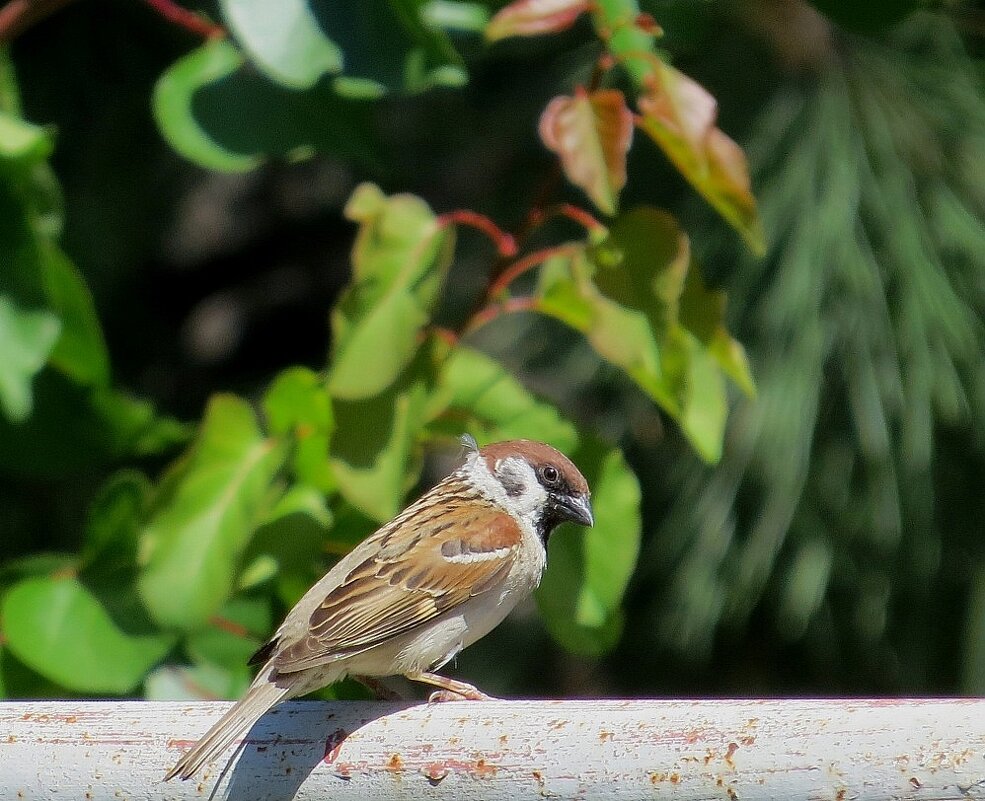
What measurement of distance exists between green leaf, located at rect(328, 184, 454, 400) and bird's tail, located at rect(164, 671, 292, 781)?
1.35ft

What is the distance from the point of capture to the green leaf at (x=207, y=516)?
5.93ft

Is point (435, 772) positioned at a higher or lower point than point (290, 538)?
higher

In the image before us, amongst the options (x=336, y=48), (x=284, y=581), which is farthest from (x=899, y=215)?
(x=284, y=581)

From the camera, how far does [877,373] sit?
2.44 meters

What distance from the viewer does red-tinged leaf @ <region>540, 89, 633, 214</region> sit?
5.57ft

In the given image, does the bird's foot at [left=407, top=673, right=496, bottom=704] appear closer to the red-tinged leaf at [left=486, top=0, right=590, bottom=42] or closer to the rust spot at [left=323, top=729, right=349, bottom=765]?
the rust spot at [left=323, top=729, right=349, bottom=765]

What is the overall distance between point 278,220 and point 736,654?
1515mm

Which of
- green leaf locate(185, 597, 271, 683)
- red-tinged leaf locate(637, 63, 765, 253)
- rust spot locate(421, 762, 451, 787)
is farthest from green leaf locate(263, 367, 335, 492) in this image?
rust spot locate(421, 762, 451, 787)

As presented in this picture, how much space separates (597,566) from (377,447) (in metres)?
0.36

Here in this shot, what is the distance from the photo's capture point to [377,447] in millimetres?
1766

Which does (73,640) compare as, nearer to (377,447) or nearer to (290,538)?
(290,538)

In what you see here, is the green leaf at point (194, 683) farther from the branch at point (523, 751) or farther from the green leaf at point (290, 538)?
the branch at point (523, 751)

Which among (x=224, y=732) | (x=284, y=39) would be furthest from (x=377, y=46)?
(x=224, y=732)

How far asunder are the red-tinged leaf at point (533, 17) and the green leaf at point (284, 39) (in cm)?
26
